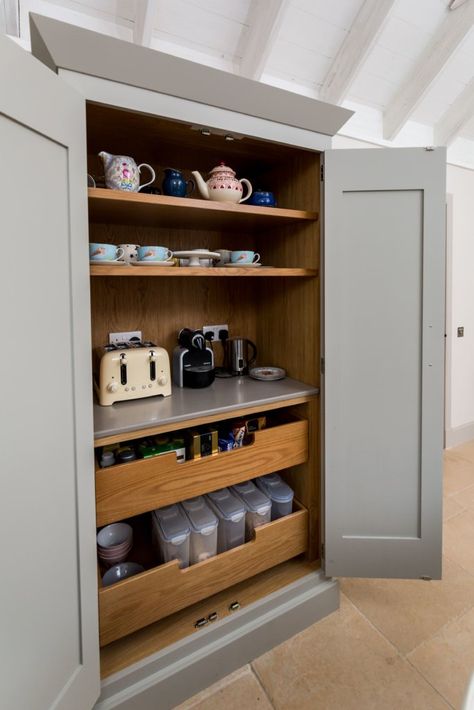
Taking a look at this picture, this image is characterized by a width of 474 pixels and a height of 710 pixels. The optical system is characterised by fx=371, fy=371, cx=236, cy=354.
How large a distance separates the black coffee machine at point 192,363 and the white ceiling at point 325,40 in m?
1.20

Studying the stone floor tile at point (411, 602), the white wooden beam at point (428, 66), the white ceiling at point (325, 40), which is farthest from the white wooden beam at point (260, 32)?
the stone floor tile at point (411, 602)

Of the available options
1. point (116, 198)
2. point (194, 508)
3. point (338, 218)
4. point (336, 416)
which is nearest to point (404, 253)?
point (338, 218)

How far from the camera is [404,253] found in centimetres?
132

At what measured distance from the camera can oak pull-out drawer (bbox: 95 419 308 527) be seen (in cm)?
109

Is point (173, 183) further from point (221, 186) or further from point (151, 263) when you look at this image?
point (151, 263)

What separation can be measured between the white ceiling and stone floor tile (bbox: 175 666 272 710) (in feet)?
7.78

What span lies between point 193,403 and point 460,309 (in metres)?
2.57

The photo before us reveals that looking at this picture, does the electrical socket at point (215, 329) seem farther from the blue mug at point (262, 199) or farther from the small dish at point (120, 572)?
the small dish at point (120, 572)

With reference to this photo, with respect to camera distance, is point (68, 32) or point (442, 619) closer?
point (68, 32)

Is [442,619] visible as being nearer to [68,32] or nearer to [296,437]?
[296,437]

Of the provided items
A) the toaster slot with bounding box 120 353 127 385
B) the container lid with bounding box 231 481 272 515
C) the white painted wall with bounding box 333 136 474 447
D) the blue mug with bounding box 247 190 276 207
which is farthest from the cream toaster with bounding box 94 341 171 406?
the white painted wall with bounding box 333 136 474 447

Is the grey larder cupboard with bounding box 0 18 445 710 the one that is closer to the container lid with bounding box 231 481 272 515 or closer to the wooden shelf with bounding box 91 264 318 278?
the wooden shelf with bounding box 91 264 318 278

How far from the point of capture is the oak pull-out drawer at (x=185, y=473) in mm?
1089

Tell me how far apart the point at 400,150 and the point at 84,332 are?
Result: 1.20 m
